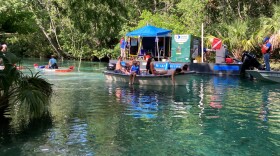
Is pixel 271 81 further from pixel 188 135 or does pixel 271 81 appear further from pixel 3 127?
pixel 3 127

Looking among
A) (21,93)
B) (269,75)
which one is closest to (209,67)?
(269,75)

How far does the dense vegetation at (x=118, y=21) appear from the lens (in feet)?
30.9

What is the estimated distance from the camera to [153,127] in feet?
32.2

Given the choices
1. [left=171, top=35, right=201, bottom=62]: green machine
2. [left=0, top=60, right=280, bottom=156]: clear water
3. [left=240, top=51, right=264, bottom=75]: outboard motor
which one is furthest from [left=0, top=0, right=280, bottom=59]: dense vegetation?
[left=171, top=35, right=201, bottom=62]: green machine

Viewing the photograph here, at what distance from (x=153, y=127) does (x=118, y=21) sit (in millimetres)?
2777

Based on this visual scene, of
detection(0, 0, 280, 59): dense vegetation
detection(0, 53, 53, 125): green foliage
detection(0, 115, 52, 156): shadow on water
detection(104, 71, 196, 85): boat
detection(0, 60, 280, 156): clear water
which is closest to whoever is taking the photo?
detection(0, 115, 52, 156): shadow on water

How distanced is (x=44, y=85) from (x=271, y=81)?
15889 millimetres

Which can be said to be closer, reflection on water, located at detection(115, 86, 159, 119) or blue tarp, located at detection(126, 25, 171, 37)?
reflection on water, located at detection(115, 86, 159, 119)

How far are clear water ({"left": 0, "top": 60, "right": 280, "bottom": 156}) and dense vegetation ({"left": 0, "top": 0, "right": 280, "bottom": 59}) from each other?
242 cm

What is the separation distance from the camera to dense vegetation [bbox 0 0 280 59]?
9.41 m

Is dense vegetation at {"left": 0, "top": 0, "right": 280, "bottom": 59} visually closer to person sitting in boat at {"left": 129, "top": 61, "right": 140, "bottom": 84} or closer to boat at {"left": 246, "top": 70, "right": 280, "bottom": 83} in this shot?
person sitting in boat at {"left": 129, "top": 61, "right": 140, "bottom": 84}

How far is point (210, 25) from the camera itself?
127 feet

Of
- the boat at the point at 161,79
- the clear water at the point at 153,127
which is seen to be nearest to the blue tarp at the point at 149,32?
the boat at the point at 161,79

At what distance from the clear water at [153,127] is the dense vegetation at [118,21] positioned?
242 cm
